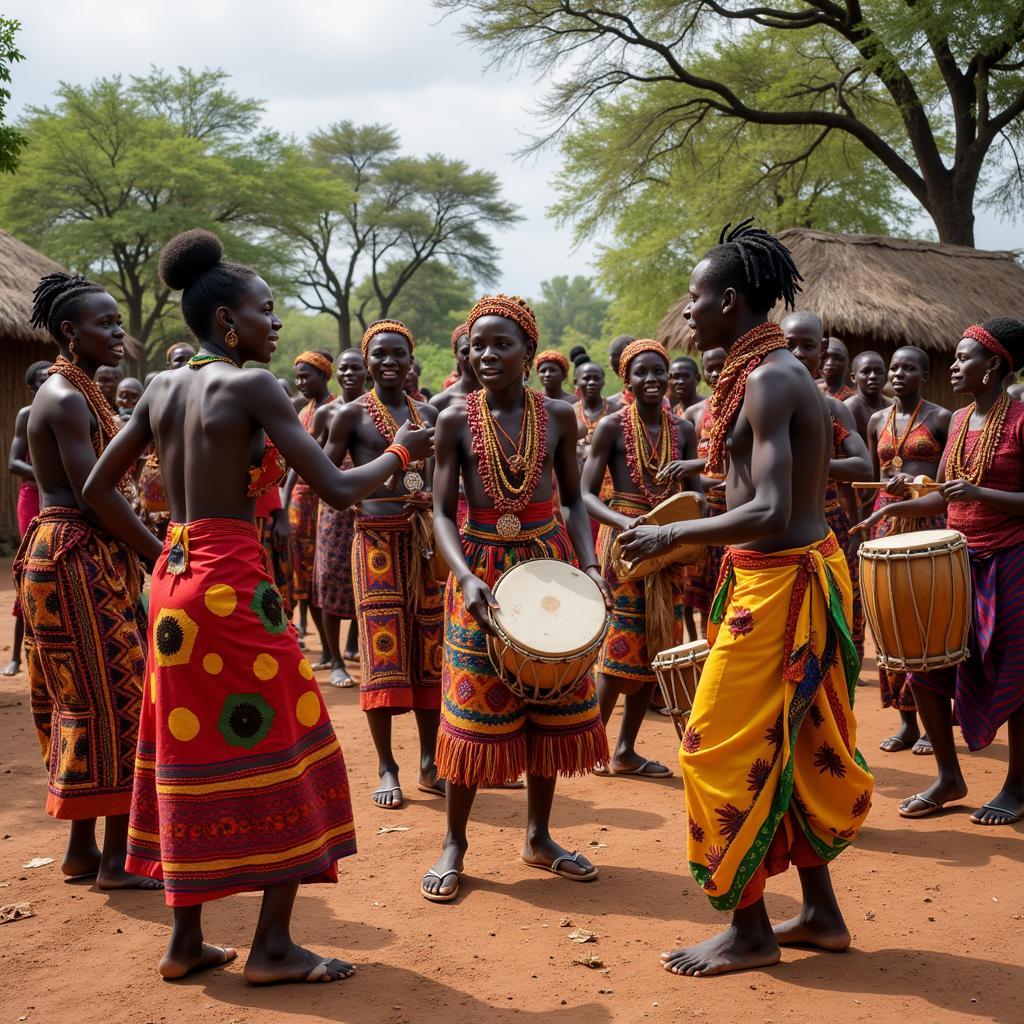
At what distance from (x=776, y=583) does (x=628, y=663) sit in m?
2.60

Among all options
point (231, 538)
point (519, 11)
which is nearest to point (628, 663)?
point (231, 538)

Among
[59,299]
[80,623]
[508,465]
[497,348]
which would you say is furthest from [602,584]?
[59,299]

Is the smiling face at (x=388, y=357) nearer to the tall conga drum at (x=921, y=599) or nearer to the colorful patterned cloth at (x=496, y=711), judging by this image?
the colorful patterned cloth at (x=496, y=711)

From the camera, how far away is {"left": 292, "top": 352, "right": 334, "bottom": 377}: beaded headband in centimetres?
931

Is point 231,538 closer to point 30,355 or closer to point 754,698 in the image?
point 754,698

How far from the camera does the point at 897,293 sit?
16.7 meters

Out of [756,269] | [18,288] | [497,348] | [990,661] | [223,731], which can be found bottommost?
[990,661]

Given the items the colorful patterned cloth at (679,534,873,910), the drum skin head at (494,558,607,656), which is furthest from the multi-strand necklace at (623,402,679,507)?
the colorful patterned cloth at (679,534,873,910)

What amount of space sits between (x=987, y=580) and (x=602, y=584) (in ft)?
7.00

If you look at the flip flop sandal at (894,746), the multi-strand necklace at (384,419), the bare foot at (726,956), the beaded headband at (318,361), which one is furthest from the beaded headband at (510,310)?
the beaded headband at (318,361)

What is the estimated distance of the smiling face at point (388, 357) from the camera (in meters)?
6.12

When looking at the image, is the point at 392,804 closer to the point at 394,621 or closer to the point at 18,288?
the point at 394,621

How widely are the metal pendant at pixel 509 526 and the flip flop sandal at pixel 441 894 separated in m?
1.37

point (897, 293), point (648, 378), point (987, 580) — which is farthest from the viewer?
point (897, 293)
